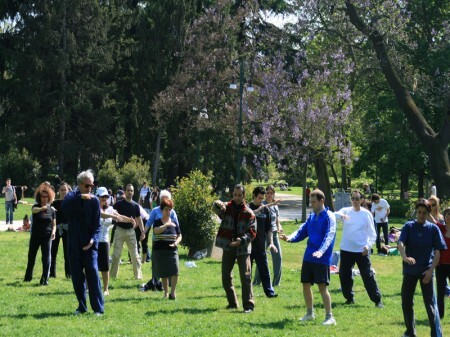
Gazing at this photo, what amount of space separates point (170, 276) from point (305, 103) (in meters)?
27.6

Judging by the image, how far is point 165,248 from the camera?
12.1 meters

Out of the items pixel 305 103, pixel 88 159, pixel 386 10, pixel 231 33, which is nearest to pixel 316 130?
pixel 305 103

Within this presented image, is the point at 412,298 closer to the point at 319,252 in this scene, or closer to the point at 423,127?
the point at 319,252

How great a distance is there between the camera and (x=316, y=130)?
3822 cm

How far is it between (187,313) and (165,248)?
1.52 metres

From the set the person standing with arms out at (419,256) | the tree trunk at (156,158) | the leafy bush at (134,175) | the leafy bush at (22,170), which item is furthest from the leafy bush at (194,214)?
the leafy bush at (22,170)

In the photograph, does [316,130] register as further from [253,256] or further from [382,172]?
[253,256]

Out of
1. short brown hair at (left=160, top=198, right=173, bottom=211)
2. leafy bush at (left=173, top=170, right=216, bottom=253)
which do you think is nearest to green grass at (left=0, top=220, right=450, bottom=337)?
short brown hair at (left=160, top=198, right=173, bottom=211)

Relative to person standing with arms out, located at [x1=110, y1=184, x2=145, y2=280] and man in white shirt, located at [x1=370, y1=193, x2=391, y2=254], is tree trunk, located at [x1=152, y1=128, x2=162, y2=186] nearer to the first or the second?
man in white shirt, located at [x1=370, y1=193, x2=391, y2=254]

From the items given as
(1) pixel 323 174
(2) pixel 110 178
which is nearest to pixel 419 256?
(1) pixel 323 174

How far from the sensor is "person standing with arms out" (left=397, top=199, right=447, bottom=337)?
9125 millimetres

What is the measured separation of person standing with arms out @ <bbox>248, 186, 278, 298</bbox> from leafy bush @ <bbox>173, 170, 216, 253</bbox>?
20.5 feet

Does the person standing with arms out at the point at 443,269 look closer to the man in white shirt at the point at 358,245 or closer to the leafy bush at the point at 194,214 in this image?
the man in white shirt at the point at 358,245

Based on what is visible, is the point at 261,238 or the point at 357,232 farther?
the point at 261,238
